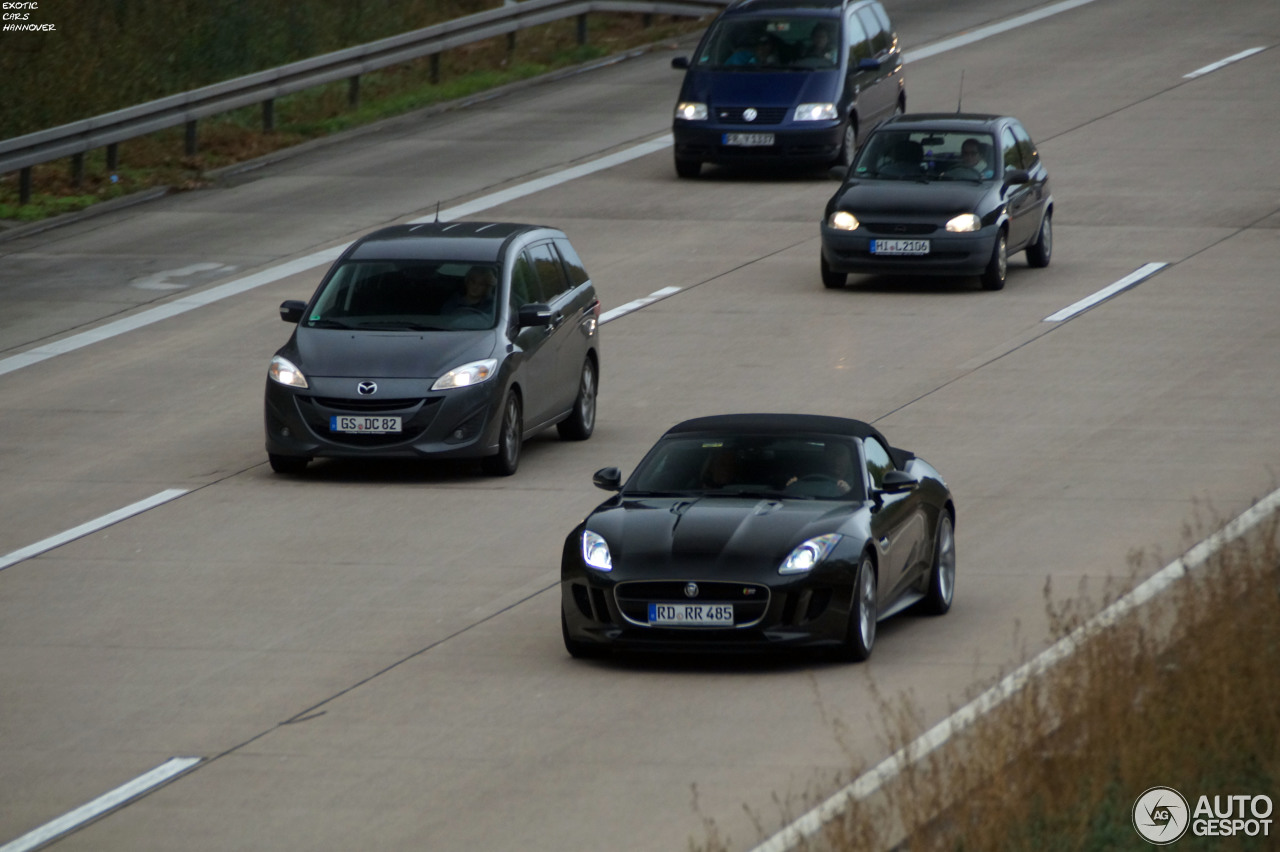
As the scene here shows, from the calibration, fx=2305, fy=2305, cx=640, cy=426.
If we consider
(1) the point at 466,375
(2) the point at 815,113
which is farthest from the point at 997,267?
(1) the point at 466,375

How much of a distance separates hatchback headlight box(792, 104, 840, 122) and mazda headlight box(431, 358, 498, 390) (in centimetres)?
1427

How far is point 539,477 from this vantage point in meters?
17.0

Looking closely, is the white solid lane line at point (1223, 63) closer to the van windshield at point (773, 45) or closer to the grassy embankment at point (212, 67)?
the van windshield at point (773, 45)

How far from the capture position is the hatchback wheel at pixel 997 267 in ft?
79.8

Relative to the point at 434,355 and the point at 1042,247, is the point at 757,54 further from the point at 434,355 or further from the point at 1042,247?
the point at 434,355

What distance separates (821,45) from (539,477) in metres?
15.6

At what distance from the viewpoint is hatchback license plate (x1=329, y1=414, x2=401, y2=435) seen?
54.6 ft

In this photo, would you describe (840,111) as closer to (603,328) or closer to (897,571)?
(603,328)

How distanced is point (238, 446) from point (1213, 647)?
10409 millimetres

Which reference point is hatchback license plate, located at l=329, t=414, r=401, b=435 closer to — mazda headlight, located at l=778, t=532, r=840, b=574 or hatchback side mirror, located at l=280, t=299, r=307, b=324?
hatchback side mirror, located at l=280, t=299, r=307, b=324

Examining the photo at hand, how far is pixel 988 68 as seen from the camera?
128 feet

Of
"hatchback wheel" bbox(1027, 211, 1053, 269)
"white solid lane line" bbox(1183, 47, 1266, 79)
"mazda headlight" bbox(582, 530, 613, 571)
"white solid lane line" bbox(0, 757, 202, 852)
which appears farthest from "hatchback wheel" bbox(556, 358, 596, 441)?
"white solid lane line" bbox(1183, 47, 1266, 79)

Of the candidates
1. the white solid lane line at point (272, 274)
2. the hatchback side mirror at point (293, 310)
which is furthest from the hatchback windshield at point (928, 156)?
the hatchback side mirror at point (293, 310)

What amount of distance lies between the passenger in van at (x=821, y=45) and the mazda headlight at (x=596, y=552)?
20127 mm
